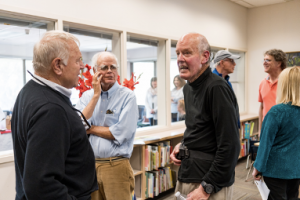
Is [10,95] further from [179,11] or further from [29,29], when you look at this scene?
[179,11]

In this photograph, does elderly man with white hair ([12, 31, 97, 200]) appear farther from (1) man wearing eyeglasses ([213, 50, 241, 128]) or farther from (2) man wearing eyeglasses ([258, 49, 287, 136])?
(2) man wearing eyeglasses ([258, 49, 287, 136])

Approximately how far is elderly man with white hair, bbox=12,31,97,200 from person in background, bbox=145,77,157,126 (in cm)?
290

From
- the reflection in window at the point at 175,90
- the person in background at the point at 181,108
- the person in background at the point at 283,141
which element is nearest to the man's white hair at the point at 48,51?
the person in background at the point at 283,141

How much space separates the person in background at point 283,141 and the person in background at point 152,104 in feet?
7.51

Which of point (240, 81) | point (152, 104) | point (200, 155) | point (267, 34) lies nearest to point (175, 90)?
point (152, 104)

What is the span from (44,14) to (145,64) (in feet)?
6.56

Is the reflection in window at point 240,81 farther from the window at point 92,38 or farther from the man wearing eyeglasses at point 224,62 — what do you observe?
the window at point 92,38

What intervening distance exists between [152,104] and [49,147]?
10.5ft

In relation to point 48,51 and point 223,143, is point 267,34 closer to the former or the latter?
point 223,143

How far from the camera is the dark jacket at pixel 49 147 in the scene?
92cm

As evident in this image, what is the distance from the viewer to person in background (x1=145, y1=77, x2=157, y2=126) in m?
4.08

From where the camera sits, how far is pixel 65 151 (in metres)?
0.99

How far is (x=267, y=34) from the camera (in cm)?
588

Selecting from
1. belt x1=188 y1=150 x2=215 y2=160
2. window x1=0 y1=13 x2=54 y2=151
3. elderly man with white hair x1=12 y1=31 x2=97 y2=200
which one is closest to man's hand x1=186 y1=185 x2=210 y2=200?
belt x1=188 y1=150 x2=215 y2=160
